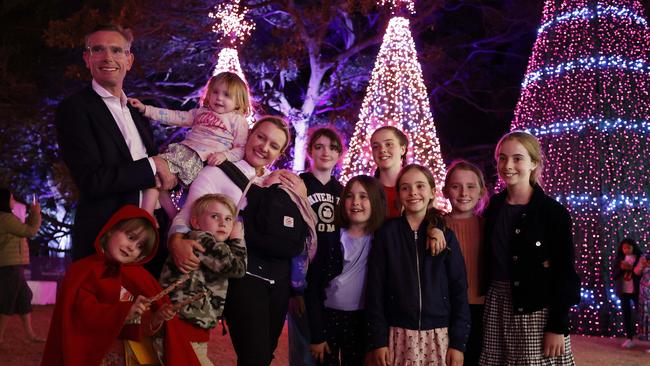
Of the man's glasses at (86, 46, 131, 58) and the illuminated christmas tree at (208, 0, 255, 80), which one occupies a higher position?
the illuminated christmas tree at (208, 0, 255, 80)

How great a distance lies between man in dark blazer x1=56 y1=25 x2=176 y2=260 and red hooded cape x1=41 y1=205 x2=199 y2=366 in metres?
0.12

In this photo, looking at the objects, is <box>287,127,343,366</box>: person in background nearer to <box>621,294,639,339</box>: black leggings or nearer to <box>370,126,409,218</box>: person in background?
<box>370,126,409,218</box>: person in background

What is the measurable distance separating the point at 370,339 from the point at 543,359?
88cm

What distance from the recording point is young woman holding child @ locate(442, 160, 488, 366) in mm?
3662

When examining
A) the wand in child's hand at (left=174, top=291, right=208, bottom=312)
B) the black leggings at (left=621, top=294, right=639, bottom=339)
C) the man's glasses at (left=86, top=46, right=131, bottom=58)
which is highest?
the man's glasses at (left=86, top=46, right=131, bottom=58)

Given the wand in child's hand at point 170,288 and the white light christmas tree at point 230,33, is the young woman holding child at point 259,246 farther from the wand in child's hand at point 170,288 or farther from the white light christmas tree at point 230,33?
the white light christmas tree at point 230,33

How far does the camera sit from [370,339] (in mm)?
3391

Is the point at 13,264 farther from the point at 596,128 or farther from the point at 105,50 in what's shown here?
the point at 596,128

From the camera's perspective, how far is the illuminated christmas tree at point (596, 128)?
9883 millimetres

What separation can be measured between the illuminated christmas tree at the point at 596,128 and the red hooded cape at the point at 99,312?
8426mm

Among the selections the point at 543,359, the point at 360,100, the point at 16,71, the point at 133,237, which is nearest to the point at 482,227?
the point at 543,359

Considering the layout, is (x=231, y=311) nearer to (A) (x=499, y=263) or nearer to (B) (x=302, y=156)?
(A) (x=499, y=263)

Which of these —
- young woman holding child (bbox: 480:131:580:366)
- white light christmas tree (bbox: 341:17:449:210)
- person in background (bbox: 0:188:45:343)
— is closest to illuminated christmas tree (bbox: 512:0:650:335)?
white light christmas tree (bbox: 341:17:449:210)

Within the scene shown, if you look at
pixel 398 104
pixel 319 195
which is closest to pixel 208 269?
pixel 319 195
